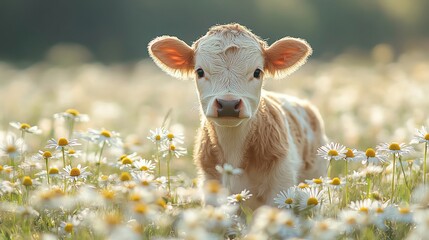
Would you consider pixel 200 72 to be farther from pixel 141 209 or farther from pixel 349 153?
pixel 141 209

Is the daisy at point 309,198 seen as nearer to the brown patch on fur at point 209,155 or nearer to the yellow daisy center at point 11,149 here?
the brown patch on fur at point 209,155

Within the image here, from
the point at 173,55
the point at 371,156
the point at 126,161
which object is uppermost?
the point at 173,55

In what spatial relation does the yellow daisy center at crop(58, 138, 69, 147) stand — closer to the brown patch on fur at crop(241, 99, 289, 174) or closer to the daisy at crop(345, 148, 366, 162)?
the brown patch on fur at crop(241, 99, 289, 174)

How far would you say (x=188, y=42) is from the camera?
1567 inches

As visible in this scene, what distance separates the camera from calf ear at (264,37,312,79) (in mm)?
6281

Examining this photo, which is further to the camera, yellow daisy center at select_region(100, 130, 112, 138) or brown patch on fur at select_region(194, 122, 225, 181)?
brown patch on fur at select_region(194, 122, 225, 181)

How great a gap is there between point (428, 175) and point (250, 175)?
141cm

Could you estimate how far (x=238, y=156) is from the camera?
595 centimetres

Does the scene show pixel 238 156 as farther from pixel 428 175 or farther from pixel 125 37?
pixel 125 37

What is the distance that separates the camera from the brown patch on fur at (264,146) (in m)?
5.87

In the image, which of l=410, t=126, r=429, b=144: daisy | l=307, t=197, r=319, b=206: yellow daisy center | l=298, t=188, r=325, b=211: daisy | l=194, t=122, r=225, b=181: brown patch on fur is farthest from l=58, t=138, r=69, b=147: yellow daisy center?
l=410, t=126, r=429, b=144: daisy

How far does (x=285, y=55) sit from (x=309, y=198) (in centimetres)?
221

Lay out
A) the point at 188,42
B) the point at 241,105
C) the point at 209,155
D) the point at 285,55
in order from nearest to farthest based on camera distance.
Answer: the point at 241,105 < the point at 209,155 < the point at 285,55 < the point at 188,42

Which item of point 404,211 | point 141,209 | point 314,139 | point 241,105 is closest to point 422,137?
point 404,211
